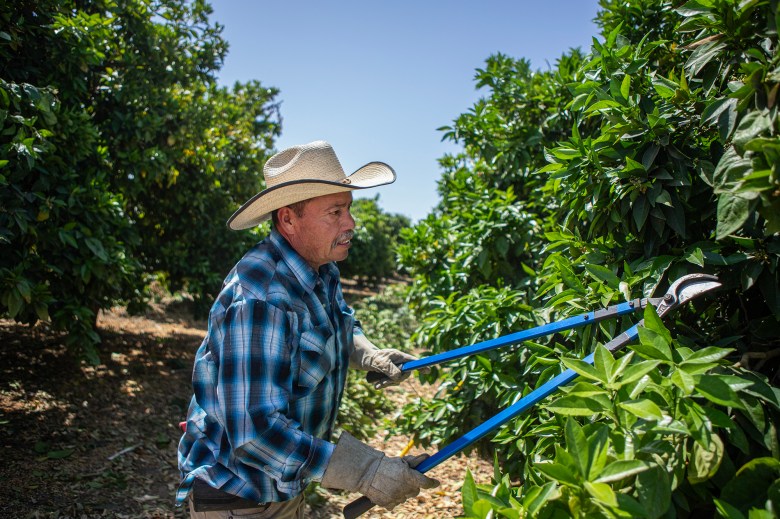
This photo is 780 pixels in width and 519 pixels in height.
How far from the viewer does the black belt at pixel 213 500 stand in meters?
1.96

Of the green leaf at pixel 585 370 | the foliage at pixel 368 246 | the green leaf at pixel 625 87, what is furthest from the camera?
the foliage at pixel 368 246

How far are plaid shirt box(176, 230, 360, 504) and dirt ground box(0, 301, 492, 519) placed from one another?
1.96m

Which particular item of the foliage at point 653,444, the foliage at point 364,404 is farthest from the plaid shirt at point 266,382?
the foliage at point 364,404

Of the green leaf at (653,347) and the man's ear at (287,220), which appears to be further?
the man's ear at (287,220)

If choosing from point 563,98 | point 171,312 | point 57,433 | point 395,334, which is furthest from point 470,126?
point 171,312

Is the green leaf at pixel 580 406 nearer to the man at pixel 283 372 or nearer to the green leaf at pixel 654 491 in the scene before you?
the green leaf at pixel 654 491

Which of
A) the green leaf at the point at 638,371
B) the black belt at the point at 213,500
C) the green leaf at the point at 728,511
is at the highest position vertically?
the green leaf at the point at 638,371

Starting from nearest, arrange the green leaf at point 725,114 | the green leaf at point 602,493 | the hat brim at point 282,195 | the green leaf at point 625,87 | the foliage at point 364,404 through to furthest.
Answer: the green leaf at point 602,493, the green leaf at point 725,114, the green leaf at point 625,87, the hat brim at point 282,195, the foliage at point 364,404

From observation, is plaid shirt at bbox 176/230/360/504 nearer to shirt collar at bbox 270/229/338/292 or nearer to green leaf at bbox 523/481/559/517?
shirt collar at bbox 270/229/338/292

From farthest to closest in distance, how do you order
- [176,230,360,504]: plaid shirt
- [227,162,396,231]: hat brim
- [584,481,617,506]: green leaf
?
1. [227,162,396,231]: hat brim
2. [176,230,360,504]: plaid shirt
3. [584,481,617,506]: green leaf

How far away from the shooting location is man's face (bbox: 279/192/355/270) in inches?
87.3

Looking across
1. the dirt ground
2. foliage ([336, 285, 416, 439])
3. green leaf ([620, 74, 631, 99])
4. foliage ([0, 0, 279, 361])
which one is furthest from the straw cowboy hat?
foliage ([336, 285, 416, 439])

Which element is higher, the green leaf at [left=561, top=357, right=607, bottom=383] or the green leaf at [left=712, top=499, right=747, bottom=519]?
the green leaf at [left=561, top=357, right=607, bottom=383]

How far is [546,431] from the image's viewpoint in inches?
74.8
